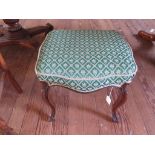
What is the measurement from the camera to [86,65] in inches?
35.0

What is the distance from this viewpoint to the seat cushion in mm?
888

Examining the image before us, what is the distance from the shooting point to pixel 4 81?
1.52m

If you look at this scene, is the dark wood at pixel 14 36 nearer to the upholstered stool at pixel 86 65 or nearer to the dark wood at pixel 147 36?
the upholstered stool at pixel 86 65

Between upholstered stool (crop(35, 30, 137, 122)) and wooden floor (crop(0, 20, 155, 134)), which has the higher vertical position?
upholstered stool (crop(35, 30, 137, 122))

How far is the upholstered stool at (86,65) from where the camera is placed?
0.89m

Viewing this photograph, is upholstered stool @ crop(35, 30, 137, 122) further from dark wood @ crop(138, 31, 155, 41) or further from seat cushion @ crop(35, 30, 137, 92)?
dark wood @ crop(138, 31, 155, 41)

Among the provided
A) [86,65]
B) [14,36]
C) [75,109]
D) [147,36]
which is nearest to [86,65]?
[86,65]

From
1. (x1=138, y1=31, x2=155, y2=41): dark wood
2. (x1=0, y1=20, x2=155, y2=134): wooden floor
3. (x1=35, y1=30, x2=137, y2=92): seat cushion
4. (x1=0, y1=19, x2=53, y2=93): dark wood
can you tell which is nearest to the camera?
(x1=35, y1=30, x2=137, y2=92): seat cushion

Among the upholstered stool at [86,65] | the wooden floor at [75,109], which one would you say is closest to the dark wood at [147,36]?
→ the wooden floor at [75,109]

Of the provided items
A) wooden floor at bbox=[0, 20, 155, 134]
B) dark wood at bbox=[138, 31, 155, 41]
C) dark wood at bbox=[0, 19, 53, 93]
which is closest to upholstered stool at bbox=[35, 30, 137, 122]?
wooden floor at bbox=[0, 20, 155, 134]

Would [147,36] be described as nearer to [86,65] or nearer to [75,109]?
[75,109]
